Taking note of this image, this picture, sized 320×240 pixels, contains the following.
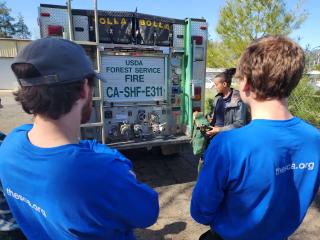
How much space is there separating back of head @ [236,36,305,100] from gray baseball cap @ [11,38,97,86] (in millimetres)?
814

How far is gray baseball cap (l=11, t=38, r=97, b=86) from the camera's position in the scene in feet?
3.47

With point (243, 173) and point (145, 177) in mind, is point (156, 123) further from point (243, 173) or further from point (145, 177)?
point (243, 173)

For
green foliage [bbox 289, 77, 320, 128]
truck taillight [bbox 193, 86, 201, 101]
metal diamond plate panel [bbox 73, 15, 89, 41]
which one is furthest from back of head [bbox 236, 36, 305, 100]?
green foliage [bbox 289, 77, 320, 128]

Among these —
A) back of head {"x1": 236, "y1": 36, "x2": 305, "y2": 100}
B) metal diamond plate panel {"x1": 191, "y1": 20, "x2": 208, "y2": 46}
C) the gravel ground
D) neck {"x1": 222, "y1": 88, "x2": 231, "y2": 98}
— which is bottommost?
the gravel ground

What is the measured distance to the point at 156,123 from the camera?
16.6 feet

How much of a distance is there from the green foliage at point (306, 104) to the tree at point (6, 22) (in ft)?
211

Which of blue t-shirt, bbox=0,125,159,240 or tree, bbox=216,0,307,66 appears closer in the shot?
blue t-shirt, bbox=0,125,159,240

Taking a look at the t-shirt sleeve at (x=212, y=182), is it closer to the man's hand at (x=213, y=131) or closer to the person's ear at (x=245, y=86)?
the person's ear at (x=245, y=86)

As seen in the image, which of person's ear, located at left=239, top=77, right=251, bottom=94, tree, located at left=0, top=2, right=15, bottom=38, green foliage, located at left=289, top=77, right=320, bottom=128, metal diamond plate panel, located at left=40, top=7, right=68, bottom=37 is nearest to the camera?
person's ear, located at left=239, top=77, right=251, bottom=94

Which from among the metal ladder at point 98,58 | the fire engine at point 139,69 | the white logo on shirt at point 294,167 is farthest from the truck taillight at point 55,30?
the white logo on shirt at point 294,167

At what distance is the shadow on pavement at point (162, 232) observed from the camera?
3334 mm

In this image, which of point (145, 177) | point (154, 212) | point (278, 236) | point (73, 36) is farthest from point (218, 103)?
point (154, 212)

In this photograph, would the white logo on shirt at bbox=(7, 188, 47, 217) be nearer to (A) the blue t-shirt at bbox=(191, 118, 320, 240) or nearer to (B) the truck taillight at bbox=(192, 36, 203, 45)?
(A) the blue t-shirt at bbox=(191, 118, 320, 240)

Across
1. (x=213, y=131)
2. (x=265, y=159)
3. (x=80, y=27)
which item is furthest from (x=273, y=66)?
(x=80, y=27)
